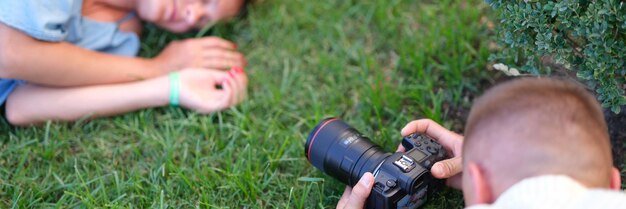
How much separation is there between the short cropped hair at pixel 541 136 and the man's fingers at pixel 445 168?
44 cm

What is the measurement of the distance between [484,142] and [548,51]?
27.1 inches

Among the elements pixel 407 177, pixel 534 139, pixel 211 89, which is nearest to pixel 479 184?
pixel 534 139

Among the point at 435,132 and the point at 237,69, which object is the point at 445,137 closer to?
the point at 435,132

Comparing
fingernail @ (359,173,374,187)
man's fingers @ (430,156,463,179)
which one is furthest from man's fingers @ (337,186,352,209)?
man's fingers @ (430,156,463,179)

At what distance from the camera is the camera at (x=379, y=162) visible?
215 centimetres

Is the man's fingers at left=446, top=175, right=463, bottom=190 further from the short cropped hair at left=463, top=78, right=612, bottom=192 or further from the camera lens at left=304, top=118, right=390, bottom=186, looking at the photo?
the short cropped hair at left=463, top=78, right=612, bottom=192

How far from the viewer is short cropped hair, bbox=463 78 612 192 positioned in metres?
1.65

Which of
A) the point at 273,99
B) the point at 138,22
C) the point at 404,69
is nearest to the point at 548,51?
the point at 404,69

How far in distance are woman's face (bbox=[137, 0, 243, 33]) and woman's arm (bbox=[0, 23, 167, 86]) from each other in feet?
0.66

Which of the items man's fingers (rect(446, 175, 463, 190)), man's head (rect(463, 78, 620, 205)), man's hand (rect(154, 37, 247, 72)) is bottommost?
man's fingers (rect(446, 175, 463, 190))

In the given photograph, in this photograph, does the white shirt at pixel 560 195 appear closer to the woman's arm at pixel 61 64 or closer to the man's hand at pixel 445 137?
the man's hand at pixel 445 137

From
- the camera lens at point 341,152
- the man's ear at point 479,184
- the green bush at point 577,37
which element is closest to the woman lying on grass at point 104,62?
the camera lens at point 341,152

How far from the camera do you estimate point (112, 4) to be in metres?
3.12

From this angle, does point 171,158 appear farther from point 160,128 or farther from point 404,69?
point 404,69
